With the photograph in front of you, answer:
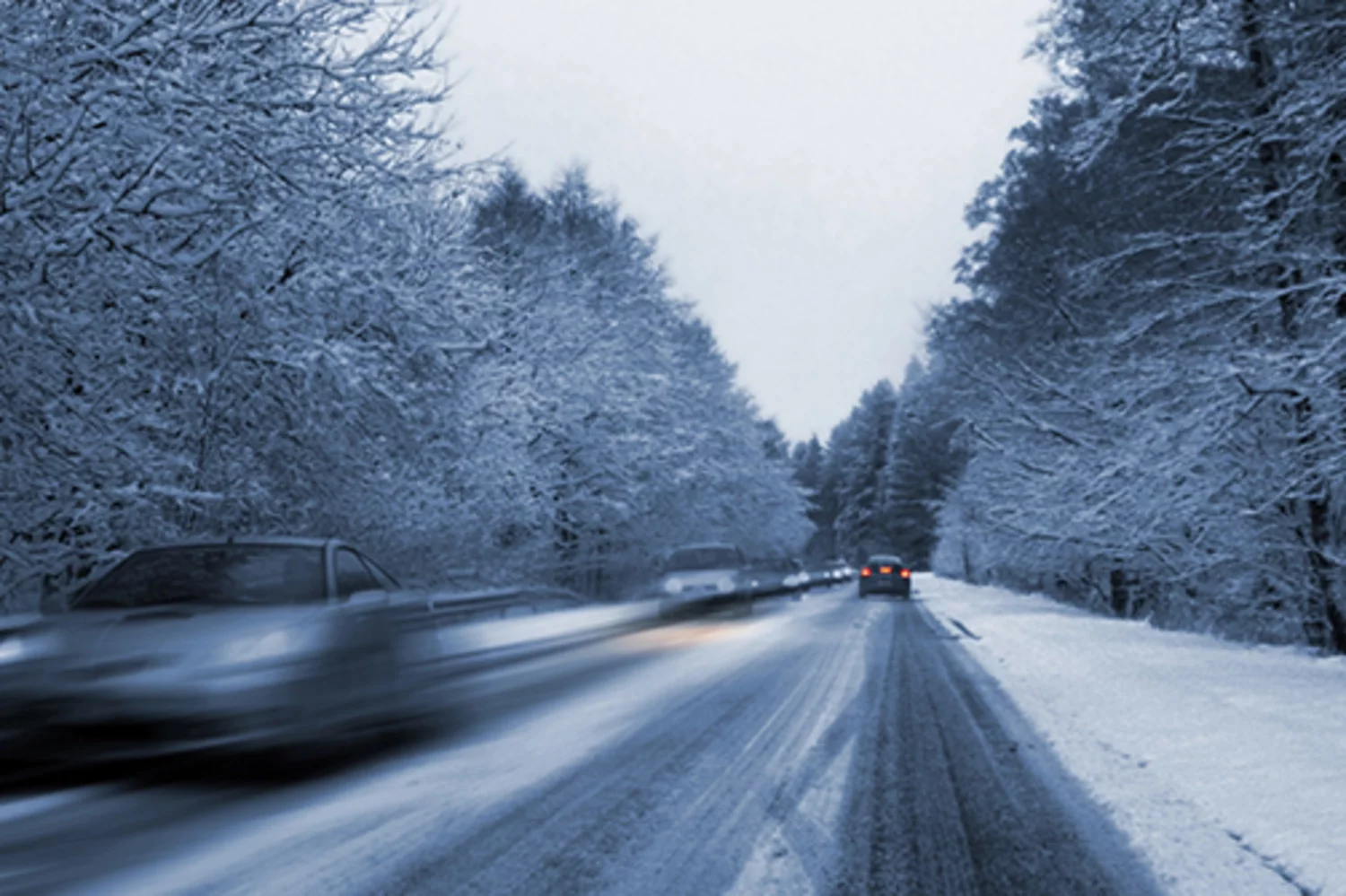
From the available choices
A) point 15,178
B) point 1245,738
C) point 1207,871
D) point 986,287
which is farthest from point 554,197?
point 1207,871

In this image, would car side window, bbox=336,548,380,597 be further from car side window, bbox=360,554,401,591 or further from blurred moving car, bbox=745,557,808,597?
blurred moving car, bbox=745,557,808,597

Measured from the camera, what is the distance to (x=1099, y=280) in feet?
52.5

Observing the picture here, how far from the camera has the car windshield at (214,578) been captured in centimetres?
736

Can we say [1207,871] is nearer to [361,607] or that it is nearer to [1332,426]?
[361,607]

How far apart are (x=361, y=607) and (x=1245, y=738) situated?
21.2 feet

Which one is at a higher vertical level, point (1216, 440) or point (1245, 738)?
point (1216, 440)

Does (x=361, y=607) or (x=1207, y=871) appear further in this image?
(x=361, y=607)

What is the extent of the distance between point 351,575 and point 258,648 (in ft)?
5.79

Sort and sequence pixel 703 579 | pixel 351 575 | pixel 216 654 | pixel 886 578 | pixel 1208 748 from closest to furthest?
pixel 216 654 < pixel 1208 748 < pixel 351 575 < pixel 703 579 < pixel 886 578

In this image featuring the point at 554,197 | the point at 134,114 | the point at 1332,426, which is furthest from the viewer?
the point at 554,197

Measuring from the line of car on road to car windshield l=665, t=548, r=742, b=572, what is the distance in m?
14.3

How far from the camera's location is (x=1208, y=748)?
780 centimetres

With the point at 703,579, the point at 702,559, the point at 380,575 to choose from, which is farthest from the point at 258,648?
the point at 702,559

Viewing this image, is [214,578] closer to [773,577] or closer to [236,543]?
[236,543]
